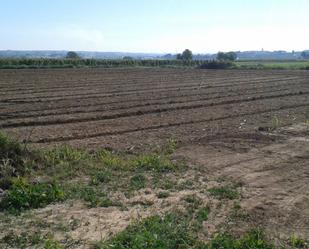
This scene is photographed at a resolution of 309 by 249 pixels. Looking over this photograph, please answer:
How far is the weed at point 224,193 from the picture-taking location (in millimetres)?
8617

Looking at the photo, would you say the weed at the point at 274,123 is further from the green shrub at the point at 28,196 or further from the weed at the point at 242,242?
the weed at the point at 242,242

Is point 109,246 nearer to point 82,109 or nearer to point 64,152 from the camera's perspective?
point 64,152

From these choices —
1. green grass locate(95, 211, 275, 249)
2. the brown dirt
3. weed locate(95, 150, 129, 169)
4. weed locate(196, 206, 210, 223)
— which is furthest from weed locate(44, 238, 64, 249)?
weed locate(95, 150, 129, 169)

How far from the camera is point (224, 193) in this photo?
8781 millimetres

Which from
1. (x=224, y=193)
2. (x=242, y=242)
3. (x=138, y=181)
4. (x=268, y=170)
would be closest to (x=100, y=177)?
(x=138, y=181)

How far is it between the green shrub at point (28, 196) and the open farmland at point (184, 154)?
27 cm

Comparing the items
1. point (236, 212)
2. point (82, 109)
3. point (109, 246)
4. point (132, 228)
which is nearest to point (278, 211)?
point (236, 212)

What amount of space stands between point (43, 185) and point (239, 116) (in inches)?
444

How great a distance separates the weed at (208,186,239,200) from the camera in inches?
339

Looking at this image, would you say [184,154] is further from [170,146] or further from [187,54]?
[187,54]

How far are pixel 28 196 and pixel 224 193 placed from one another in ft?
11.4

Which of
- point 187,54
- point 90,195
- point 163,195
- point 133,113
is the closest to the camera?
point 90,195

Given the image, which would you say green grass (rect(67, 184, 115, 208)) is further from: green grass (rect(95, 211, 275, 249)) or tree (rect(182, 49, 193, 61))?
tree (rect(182, 49, 193, 61))

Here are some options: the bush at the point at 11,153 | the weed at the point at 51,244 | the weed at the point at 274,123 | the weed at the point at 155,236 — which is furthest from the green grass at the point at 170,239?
the weed at the point at 274,123
